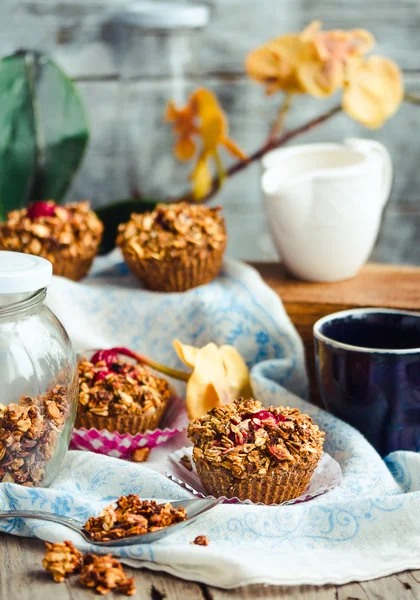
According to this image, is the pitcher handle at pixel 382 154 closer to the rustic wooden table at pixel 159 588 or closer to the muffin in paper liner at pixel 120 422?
the muffin in paper liner at pixel 120 422

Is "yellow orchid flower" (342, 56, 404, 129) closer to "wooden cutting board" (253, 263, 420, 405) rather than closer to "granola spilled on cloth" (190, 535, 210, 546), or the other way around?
"wooden cutting board" (253, 263, 420, 405)

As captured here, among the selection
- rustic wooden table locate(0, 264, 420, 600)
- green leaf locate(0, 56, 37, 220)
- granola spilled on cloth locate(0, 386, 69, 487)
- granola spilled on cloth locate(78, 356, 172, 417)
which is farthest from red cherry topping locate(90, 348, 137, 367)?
green leaf locate(0, 56, 37, 220)

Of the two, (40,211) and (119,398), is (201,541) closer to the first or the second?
(119,398)

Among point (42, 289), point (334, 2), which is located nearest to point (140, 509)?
point (42, 289)

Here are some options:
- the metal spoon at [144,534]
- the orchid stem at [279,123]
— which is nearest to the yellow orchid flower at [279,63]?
the orchid stem at [279,123]

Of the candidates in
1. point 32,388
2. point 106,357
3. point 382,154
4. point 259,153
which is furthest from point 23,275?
point 259,153

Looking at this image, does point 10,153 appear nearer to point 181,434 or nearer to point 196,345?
point 196,345
